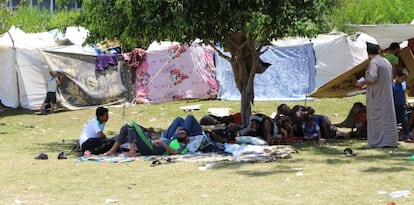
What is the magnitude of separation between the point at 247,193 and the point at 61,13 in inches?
889

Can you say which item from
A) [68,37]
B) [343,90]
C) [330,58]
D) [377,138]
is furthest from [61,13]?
[377,138]

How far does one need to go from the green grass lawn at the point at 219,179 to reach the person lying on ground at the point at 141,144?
58 centimetres

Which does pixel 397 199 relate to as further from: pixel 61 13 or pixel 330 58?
pixel 61 13

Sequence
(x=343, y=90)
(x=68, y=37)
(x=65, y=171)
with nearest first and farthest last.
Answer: (x=65, y=171) → (x=343, y=90) → (x=68, y=37)

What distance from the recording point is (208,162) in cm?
979

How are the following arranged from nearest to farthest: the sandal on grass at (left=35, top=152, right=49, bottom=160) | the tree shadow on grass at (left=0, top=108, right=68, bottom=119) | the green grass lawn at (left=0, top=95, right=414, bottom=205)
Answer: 1. the green grass lawn at (left=0, top=95, right=414, bottom=205)
2. the sandal on grass at (left=35, top=152, right=49, bottom=160)
3. the tree shadow on grass at (left=0, top=108, right=68, bottom=119)

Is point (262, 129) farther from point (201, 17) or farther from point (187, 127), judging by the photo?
point (201, 17)

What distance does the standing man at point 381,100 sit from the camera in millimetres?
10664

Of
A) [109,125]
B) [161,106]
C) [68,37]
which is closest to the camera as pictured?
[109,125]

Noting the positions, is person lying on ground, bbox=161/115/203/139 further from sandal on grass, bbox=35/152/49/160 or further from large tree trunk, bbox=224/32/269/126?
large tree trunk, bbox=224/32/269/126

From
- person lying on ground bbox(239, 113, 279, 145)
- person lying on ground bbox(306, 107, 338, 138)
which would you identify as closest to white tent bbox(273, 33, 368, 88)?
person lying on ground bbox(306, 107, 338, 138)

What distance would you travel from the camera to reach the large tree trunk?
12.8 m

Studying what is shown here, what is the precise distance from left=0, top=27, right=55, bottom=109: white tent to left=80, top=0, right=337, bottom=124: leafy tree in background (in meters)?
8.37

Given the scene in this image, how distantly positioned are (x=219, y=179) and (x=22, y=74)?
12922mm
